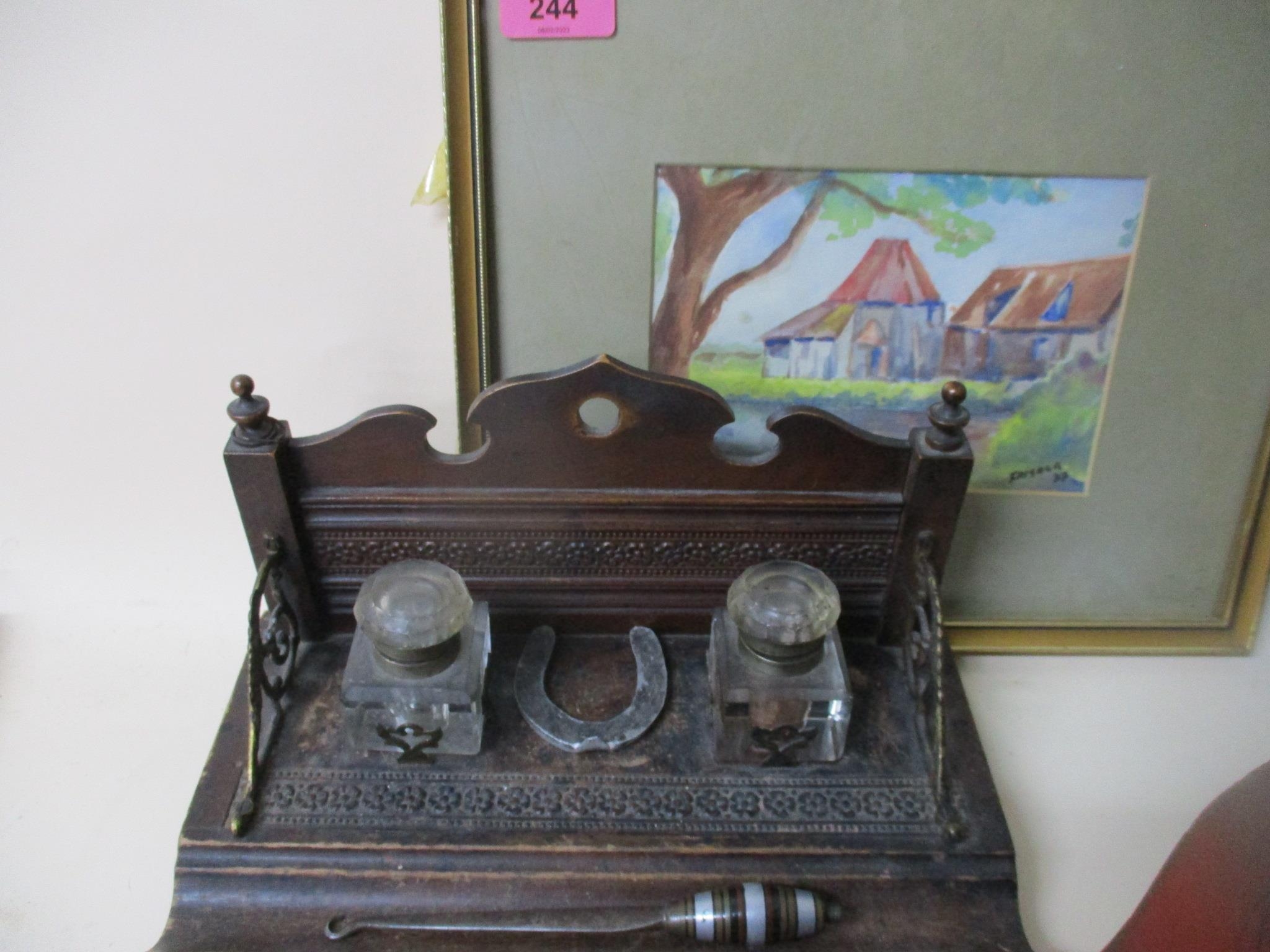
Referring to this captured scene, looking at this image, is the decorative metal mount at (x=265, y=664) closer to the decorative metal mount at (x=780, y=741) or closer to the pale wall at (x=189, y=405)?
the pale wall at (x=189, y=405)

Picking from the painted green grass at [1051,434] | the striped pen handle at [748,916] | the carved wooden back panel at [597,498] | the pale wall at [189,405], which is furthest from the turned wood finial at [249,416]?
the painted green grass at [1051,434]

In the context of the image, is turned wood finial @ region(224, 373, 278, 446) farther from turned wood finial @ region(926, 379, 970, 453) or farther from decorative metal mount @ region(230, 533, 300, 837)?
turned wood finial @ region(926, 379, 970, 453)

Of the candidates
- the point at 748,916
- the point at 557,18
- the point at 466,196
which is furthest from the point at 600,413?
the point at 748,916

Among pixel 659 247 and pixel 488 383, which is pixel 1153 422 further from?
pixel 488 383

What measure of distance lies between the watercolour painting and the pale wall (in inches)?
7.6

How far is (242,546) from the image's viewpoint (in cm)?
102

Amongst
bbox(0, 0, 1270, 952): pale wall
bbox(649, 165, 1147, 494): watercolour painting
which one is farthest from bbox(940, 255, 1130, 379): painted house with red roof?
bbox(0, 0, 1270, 952): pale wall

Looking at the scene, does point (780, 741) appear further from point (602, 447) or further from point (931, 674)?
point (602, 447)

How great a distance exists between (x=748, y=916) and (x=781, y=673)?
0.18m

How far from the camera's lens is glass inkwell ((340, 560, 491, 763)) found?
0.78m

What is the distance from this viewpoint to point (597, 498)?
83 cm
